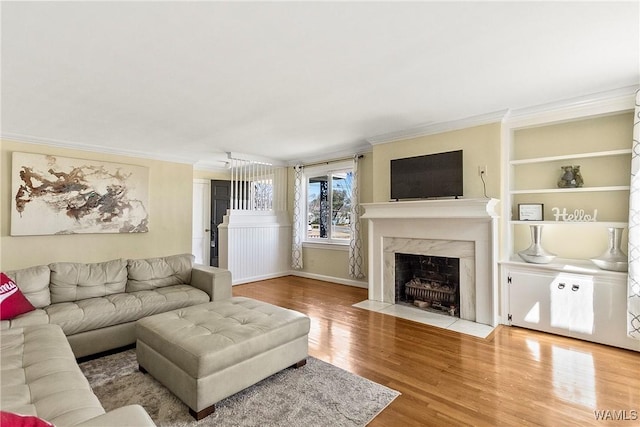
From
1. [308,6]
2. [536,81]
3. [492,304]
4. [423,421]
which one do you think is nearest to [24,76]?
[308,6]

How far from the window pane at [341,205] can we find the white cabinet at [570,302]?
110 inches

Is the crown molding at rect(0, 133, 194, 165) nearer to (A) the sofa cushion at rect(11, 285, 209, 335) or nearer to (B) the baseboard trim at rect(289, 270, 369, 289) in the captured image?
(A) the sofa cushion at rect(11, 285, 209, 335)

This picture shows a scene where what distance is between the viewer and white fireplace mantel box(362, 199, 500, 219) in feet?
10.8

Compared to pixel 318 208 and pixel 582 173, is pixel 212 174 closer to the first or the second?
pixel 318 208

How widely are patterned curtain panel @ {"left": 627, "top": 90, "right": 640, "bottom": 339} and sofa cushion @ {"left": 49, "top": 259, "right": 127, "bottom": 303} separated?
4880mm

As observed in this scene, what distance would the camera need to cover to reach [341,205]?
5688 millimetres

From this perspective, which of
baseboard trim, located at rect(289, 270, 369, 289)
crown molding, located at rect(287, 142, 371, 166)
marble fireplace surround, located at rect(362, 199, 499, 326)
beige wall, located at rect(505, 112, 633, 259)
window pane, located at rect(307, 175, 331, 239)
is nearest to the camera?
beige wall, located at rect(505, 112, 633, 259)

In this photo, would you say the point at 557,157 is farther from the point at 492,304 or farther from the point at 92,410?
the point at 92,410

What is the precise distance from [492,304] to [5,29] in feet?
15.0

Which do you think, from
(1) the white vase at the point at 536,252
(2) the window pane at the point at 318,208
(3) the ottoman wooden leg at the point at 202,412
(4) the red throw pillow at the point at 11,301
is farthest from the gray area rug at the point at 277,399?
(2) the window pane at the point at 318,208

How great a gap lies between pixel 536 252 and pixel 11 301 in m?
4.90

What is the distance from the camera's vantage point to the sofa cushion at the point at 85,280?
2.91 metres

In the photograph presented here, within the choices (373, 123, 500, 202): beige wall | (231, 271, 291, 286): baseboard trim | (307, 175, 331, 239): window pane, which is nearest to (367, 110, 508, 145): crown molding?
(373, 123, 500, 202): beige wall

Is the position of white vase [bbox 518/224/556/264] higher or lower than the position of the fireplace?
higher
